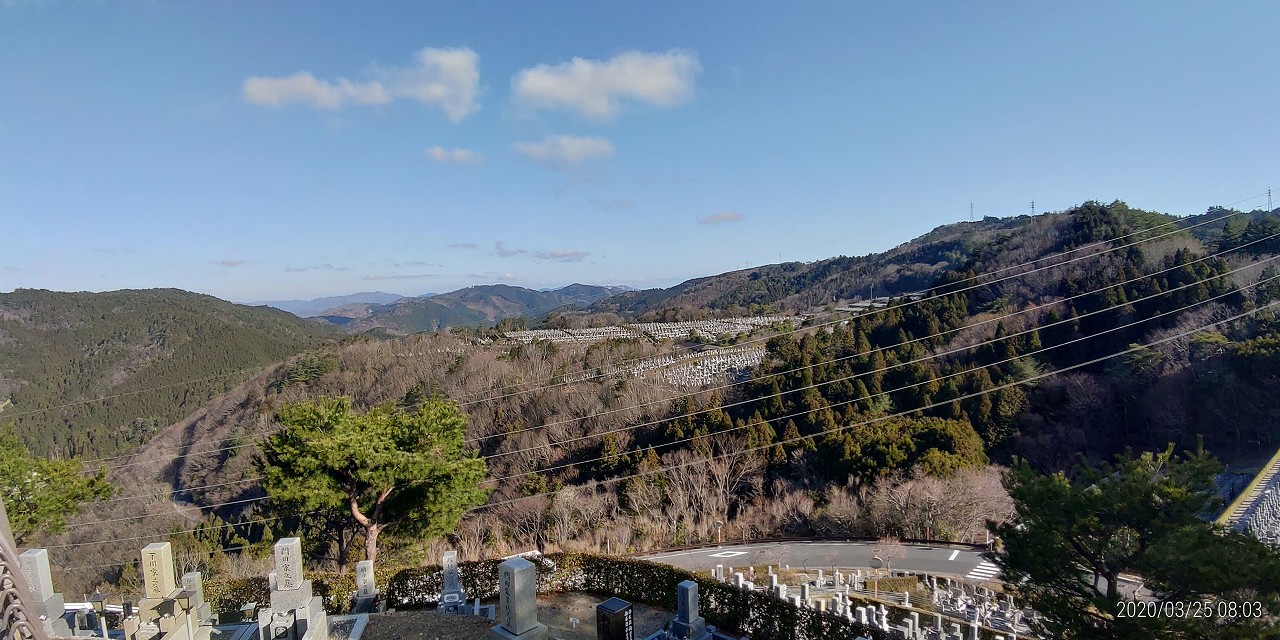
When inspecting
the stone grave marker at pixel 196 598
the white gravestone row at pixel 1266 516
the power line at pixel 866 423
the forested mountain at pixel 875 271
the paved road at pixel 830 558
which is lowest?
the paved road at pixel 830 558

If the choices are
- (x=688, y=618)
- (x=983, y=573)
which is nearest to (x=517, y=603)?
(x=688, y=618)

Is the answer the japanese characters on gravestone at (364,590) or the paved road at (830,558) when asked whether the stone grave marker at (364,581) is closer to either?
the japanese characters on gravestone at (364,590)

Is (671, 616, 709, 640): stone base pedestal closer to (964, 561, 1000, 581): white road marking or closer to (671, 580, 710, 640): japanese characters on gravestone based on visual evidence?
(671, 580, 710, 640): japanese characters on gravestone

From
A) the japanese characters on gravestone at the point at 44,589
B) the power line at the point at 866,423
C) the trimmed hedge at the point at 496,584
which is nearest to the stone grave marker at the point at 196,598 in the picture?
the japanese characters on gravestone at the point at 44,589

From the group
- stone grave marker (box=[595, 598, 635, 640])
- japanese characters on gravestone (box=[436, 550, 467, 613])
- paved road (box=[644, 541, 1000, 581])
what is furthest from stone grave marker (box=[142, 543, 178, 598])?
paved road (box=[644, 541, 1000, 581])

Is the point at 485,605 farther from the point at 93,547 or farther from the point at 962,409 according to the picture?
the point at 93,547

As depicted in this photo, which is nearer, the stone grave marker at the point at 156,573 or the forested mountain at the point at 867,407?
the stone grave marker at the point at 156,573
